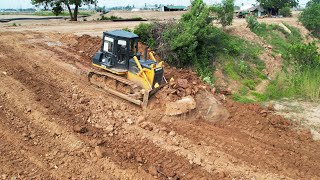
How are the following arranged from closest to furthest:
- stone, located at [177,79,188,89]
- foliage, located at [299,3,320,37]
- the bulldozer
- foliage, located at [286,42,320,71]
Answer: the bulldozer < stone, located at [177,79,188,89] < foliage, located at [286,42,320,71] < foliage, located at [299,3,320,37]

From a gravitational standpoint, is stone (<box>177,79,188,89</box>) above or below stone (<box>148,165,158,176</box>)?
above

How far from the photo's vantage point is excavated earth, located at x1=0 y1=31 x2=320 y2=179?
8242mm

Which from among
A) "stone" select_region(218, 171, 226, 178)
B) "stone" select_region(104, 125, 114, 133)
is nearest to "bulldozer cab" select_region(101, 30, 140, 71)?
"stone" select_region(104, 125, 114, 133)

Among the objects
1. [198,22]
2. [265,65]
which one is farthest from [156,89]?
[265,65]

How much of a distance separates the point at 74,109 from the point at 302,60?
13188 millimetres

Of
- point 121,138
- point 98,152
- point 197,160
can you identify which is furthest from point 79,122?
point 197,160

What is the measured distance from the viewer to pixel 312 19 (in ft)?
96.2

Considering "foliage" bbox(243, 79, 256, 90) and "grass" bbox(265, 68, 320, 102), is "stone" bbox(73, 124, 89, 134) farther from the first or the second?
"foliage" bbox(243, 79, 256, 90)

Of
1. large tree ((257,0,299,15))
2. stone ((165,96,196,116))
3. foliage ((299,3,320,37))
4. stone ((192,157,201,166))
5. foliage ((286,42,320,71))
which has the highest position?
large tree ((257,0,299,15))

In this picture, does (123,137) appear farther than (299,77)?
No

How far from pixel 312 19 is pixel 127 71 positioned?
75.8 ft

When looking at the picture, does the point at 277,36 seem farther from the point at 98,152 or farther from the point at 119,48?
the point at 98,152

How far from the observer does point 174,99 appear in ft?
38.2

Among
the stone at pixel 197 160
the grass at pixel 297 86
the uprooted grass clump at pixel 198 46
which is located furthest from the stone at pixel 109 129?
the grass at pixel 297 86
